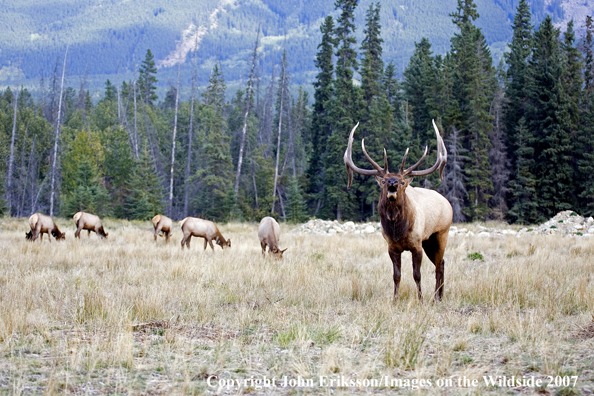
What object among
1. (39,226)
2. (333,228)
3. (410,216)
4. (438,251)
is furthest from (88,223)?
(410,216)

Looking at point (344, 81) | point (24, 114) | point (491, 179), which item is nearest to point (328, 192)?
point (344, 81)

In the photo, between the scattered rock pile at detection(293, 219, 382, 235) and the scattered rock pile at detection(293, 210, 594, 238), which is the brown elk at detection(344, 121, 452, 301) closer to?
the scattered rock pile at detection(293, 210, 594, 238)

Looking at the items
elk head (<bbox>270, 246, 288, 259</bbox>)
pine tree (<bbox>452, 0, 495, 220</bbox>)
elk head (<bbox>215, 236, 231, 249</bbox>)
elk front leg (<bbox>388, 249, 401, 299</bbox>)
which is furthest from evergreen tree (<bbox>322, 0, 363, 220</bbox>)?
elk front leg (<bbox>388, 249, 401, 299</bbox>)

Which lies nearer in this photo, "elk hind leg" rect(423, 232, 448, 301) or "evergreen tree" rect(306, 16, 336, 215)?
"elk hind leg" rect(423, 232, 448, 301)

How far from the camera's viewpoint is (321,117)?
45.9m

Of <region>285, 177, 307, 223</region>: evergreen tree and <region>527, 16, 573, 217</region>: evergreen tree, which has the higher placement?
<region>527, 16, 573, 217</region>: evergreen tree

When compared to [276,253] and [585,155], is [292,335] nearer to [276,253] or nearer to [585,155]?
[276,253]

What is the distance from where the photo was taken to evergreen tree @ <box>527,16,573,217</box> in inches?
1378

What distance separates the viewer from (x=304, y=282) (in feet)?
29.8

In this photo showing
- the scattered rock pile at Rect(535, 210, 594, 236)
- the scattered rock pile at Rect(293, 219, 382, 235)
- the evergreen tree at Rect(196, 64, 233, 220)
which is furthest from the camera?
the evergreen tree at Rect(196, 64, 233, 220)

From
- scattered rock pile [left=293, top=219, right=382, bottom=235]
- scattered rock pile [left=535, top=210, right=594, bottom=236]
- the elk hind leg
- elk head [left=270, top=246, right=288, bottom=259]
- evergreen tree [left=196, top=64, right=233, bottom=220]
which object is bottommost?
elk head [left=270, top=246, right=288, bottom=259]

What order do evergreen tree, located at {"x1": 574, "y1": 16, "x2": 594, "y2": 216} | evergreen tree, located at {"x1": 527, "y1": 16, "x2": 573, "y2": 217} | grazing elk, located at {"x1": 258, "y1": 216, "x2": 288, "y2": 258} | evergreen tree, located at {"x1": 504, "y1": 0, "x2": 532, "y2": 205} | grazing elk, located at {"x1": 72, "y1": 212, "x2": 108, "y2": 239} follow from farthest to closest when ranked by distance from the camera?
evergreen tree, located at {"x1": 504, "y1": 0, "x2": 532, "y2": 205}, evergreen tree, located at {"x1": 527, "y1": 16, "x2": 573, "y2": 217}, evergreen tree, located at {"x1": 574, "y1": 16, "x2": 594, "y2": 216}, grazing elk, located at {"x1": 72, "y1": 212, "x2": 108, "y2": 239}, grazing elk, located at {"x1": 258, "y1": 216, "x2": 288, "y2": 258}

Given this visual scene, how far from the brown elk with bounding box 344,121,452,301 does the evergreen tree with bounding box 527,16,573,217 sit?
29.4m

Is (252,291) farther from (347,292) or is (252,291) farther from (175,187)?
(175,187)
